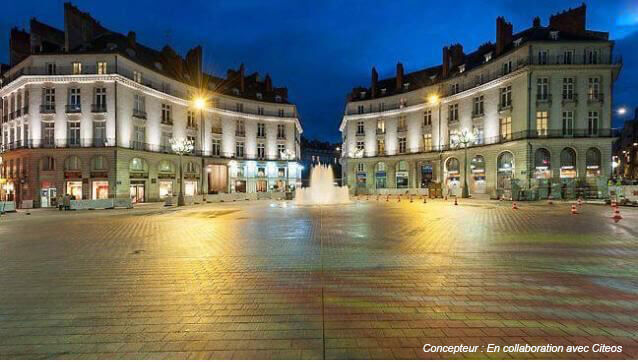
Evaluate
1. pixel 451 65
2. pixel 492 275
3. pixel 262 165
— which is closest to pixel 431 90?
pixel 451 65

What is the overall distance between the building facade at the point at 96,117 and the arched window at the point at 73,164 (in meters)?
0.12

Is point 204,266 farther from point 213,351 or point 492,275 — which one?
point 492,275

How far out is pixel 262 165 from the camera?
59.4m

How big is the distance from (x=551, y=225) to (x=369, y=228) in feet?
25.0

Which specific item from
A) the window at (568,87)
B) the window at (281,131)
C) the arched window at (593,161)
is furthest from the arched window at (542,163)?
the window at (281,131)

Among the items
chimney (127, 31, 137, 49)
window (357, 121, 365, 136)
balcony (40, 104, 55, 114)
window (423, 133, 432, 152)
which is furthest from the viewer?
window (357, 121, 365, 136)

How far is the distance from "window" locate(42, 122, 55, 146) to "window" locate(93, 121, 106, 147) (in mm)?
4567

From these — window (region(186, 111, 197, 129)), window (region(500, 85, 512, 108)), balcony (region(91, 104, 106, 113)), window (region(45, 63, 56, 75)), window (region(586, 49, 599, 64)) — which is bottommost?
balcony (region(91, 104, 106, 113))

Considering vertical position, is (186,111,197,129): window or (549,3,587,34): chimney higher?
(549,3,587,34): chimney

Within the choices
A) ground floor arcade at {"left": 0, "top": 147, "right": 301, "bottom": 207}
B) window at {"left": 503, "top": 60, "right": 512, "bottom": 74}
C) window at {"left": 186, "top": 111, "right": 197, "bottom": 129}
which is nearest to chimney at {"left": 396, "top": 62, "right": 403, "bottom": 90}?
window at {"left": 503, "top": 60, "right": 512, "bottom": 74}

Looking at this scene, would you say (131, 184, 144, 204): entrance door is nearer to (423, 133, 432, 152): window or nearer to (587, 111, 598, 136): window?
(423, 133, 432, 152): window

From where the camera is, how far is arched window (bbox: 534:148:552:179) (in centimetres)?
3900

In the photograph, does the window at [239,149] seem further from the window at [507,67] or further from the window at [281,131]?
the window at [507,67]

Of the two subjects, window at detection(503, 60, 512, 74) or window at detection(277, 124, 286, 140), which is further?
window at detection(277, 124, 286, 140)
